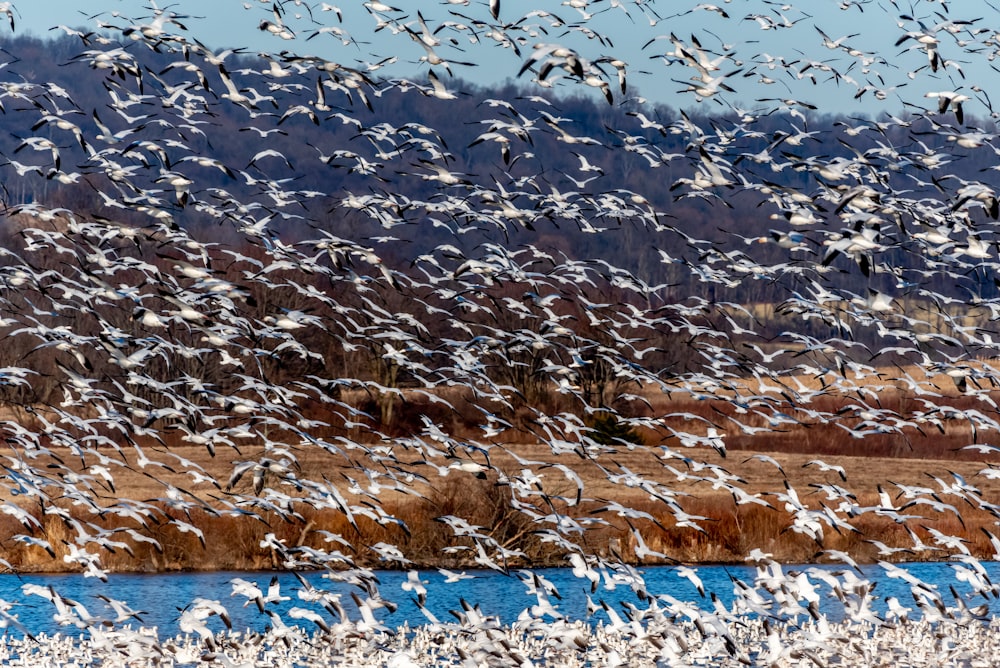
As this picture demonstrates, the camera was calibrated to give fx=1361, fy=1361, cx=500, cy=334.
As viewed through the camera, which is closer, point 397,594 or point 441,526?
point 397,594

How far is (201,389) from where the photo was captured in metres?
24.8

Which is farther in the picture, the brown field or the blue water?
the brown field

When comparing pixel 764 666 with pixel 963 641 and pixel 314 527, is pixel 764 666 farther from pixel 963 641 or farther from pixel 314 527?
pixel 314 527

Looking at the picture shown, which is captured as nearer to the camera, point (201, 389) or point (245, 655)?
point (245, 655)

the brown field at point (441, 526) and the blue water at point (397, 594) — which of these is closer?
the blue water at point (397, 594)

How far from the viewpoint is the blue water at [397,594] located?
25094mm

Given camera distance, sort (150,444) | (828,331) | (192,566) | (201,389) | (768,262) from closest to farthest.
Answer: (201,389), (192,566), (150,444), (828,331), (768,262)

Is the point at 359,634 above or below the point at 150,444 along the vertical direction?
above

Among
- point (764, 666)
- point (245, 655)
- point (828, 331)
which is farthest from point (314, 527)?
point (828, 331)

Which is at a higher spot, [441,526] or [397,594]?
[397,594]

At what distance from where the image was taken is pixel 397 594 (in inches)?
1111

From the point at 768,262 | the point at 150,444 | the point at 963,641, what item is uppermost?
the point at 963,641

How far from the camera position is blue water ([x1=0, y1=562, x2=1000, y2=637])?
2509 cm

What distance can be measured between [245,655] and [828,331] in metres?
111
